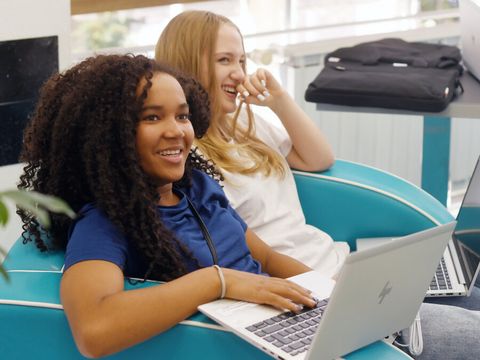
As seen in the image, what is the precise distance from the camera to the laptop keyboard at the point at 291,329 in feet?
5.04

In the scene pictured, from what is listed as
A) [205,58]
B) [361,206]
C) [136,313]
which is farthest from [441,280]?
[136,313]

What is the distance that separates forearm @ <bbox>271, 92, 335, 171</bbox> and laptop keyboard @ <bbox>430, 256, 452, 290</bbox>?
44 cm

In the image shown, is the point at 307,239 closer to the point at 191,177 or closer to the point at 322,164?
the point at 322,164

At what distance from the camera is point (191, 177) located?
1.99m

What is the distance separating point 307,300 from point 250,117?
84 centimetres

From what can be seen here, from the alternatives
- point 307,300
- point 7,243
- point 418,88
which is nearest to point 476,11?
point 418,88

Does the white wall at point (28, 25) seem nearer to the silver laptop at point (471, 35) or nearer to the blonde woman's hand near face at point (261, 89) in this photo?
the blonde woman's hand near face at point (261, 89)

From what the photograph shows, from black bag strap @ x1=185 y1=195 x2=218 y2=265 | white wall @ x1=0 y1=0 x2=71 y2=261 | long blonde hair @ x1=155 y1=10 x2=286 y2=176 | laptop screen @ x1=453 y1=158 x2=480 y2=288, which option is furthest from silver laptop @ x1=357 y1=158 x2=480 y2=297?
white wall @ x1=0 y1=0 x2=71 y2=261

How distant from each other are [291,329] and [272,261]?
18.9 inches

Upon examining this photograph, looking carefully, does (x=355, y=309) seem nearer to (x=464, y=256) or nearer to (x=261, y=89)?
(x=464, y=256)

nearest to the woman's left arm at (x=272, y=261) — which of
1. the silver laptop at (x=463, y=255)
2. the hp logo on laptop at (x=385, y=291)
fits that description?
the silver laptop at (x=463, y=255)

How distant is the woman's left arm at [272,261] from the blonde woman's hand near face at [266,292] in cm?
37

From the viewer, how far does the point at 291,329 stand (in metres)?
1.59

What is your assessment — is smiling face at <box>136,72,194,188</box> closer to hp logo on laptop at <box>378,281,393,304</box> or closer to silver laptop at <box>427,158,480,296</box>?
hp logo on laptop at <box>378,281,393,304</box>
